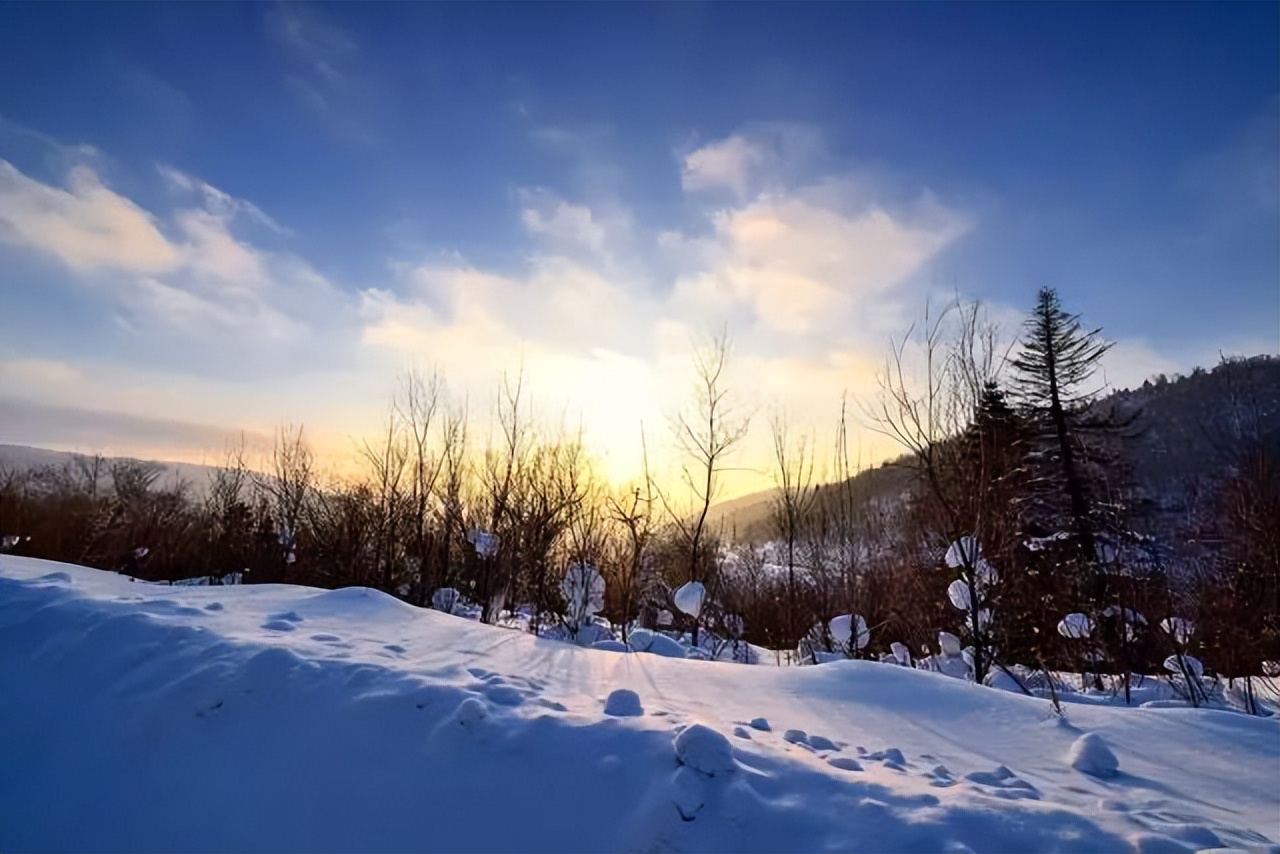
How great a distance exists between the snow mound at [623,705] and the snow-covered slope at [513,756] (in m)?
0.01

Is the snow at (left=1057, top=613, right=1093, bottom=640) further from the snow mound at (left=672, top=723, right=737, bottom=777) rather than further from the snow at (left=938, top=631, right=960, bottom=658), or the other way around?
the snow mound at (left=672, top=723, right=737, bottom=777)

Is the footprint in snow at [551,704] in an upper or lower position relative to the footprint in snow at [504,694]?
lower

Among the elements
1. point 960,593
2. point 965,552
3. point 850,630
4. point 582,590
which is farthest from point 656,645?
point 965,552

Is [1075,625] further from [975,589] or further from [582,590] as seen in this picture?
[582,590]

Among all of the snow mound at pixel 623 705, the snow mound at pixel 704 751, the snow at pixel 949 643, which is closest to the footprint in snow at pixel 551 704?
the snow mound at pixel 623 705

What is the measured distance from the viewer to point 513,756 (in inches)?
97.1

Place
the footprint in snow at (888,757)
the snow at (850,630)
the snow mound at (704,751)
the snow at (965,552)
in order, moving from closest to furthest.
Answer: the snow mound at (704,751) → the footprint in snow at (888,757) → the snow at (965,552) → the snow at (850,630)

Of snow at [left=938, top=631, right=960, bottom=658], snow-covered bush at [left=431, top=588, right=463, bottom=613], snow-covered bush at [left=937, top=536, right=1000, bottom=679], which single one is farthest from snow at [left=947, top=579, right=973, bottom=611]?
snow-covered bush at [left=431, top=588, right=463, bottom=613]

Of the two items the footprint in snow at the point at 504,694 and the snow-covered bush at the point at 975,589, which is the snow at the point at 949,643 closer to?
the snow-covered bush at the point at 975,589

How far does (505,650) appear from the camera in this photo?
3.92 m

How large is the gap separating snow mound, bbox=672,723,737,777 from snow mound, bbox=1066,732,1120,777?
5.18ft

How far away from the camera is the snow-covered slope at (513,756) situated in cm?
222

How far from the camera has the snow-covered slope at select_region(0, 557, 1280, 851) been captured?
2.22m

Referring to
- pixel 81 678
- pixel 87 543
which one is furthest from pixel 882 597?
pixel 87 543
